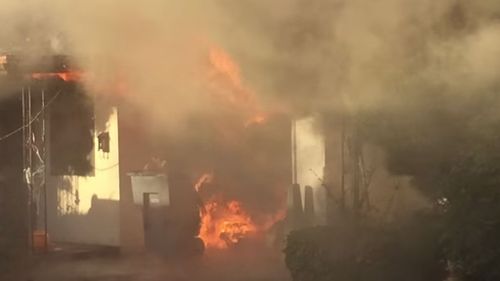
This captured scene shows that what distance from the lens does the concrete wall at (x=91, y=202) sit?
11.2 metres

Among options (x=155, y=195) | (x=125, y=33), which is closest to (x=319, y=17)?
(x=125, y=33)

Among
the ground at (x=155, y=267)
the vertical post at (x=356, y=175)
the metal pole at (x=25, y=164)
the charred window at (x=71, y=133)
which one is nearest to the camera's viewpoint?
the vertical post at (x=356, y=175)

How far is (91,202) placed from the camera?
11695mm

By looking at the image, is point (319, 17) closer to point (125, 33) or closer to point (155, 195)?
point (125, 33)

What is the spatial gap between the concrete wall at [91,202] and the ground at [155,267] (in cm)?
56

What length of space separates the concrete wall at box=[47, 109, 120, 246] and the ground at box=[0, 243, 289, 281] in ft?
1.83

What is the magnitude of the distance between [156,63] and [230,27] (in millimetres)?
1552

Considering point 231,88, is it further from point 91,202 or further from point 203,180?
point 91,202

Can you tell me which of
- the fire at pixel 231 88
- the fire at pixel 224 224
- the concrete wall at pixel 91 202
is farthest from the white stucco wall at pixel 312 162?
the concrete wall at pixel 91 202

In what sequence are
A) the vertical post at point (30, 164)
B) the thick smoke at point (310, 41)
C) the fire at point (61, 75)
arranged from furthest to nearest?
the vertical post at point (30, 164)
the fire at point (61, 75)
the thick smoke at point (310, 41)

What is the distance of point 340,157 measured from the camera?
24.7 feet

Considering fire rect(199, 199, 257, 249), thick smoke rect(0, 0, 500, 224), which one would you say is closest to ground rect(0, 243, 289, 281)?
fire rect(199, 199, 257, 249)

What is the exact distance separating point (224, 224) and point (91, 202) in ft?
6.28

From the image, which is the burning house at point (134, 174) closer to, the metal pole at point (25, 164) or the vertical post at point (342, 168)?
the metal pole at point (25, 164)
